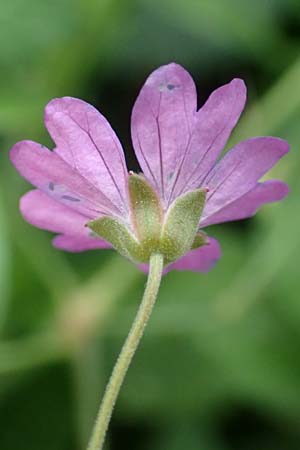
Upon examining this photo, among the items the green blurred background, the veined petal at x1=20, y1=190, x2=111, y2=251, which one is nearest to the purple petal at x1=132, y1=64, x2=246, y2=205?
the veined petal at x1=20, y1=190, x2=111, y2=251

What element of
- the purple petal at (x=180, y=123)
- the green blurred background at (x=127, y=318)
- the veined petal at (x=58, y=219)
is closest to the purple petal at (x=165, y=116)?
the purple petal at (x=180, y=123)

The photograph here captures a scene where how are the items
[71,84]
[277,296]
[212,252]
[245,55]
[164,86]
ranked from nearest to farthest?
[164,86] < [212,252] < [277,296] < [71,84] < [245,55]

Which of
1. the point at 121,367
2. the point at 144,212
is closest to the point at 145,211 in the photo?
the point at 144,212

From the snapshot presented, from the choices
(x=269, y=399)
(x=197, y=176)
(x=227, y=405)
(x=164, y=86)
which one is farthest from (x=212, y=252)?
(x=227, y=405)

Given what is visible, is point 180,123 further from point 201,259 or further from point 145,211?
point 201,259

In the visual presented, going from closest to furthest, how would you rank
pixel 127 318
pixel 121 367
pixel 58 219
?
pixel 121 367 → pixel 58 219 → pixel 127 318

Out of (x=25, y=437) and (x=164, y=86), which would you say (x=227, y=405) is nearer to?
(x=25, y=437)
